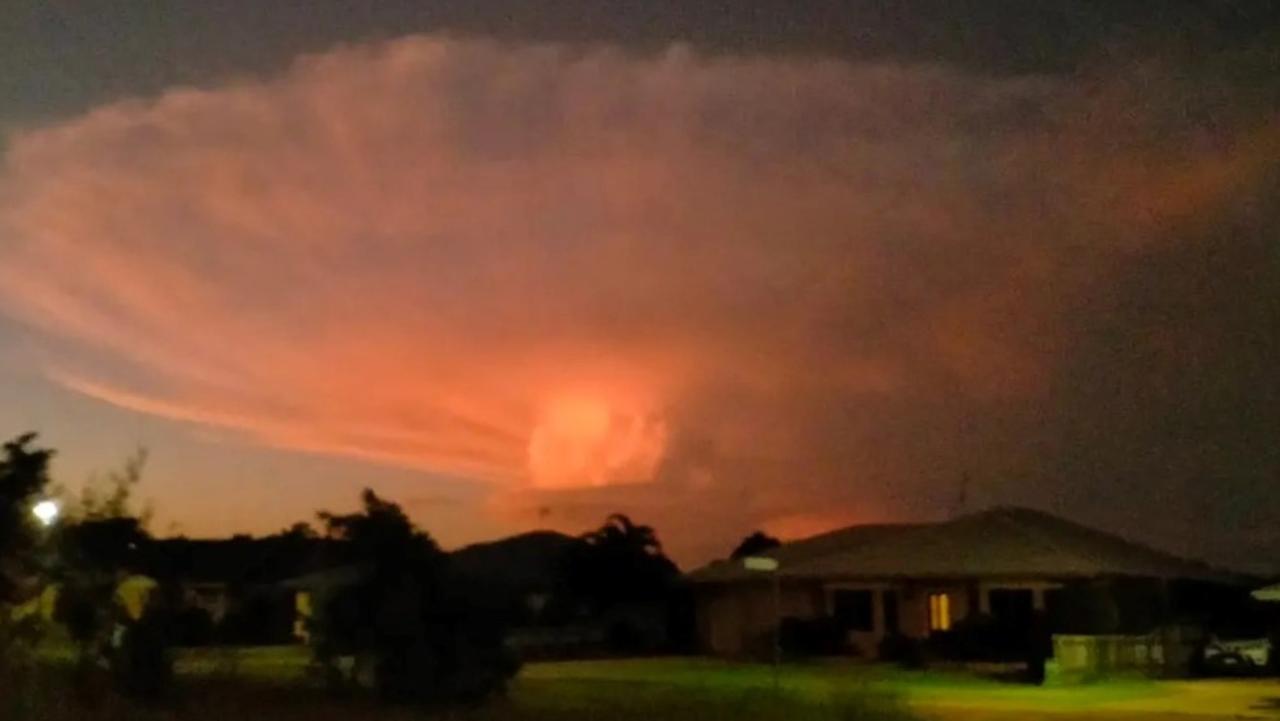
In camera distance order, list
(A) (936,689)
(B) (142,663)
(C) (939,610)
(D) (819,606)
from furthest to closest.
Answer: (D) (819,606)
(C) (939,610)
(A) (936,689)
(B) (142,663)

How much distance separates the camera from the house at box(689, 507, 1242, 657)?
4991 centimetres

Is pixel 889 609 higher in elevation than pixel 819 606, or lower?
lower

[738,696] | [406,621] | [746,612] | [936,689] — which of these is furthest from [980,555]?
[406,621]

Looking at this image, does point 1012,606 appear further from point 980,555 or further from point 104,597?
point 104,597

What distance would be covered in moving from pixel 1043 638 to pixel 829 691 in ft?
44.1

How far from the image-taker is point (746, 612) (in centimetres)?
5734

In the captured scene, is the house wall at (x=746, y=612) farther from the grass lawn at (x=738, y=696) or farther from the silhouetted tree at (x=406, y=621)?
the silhouetted tree at (x=406, y=621)

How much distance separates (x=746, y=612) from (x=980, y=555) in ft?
27.6

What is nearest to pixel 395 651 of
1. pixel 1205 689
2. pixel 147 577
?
pixel 147 577

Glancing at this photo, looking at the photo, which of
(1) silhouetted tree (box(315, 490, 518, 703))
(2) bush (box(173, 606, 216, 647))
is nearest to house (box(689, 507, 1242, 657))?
(1) silhouetted tree (box(315, 490, 518, 703))

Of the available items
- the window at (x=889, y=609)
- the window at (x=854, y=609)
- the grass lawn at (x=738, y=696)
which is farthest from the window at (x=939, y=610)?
the grass lawn at (x=738, y=696)

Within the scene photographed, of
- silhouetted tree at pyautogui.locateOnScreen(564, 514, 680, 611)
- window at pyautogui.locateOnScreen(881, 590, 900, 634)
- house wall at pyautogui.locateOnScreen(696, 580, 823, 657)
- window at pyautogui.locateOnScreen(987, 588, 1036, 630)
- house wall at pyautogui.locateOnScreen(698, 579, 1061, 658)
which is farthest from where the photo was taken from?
silhouetted tree at pyautogui.locateOnScreen(564, 514, 680, 611)

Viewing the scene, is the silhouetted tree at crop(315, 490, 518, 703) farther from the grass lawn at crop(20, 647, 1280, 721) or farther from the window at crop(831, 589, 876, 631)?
the window at crop(831, 589, 876, 631)

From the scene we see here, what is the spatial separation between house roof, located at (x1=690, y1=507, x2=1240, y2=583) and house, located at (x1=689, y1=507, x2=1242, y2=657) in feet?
0.14
